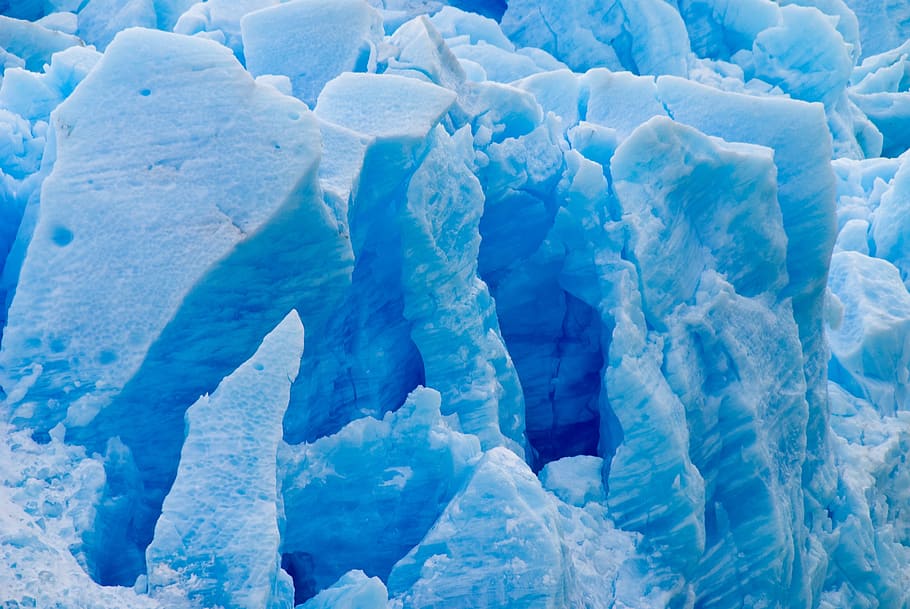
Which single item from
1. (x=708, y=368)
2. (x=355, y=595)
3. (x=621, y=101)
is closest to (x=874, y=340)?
(x=708, y=368)

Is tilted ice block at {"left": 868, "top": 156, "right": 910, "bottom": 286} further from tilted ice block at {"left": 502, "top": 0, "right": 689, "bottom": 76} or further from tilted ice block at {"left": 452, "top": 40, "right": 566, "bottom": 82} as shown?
tilted ice block at {"left": 452, "top": 40, "right": 566, "bottom": 82}

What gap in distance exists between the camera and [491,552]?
268cm

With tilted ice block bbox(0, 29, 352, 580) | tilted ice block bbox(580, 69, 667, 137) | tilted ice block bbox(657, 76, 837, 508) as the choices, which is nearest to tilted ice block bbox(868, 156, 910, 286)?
tilted ice block bbox(657, 76, 837, 508)

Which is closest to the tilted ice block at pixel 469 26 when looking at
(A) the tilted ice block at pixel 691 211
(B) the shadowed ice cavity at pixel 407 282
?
(A) the tilted ice block at pixel 691 211

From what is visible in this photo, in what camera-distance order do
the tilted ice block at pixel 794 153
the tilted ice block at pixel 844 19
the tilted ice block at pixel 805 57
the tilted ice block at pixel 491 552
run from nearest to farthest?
1. the tilted ice block at pixel 491 552
2. the tilted ice block at pixel 794 153
3. the tilted ice block at pixel 805 57
4. the tilted ice block at pixel 844 19

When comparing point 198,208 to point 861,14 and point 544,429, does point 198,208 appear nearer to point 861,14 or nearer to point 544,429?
point 544,429

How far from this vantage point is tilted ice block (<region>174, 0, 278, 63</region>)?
428cm

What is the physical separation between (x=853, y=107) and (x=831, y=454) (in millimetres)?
3613

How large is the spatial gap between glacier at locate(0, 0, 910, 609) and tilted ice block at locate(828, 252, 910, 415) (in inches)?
0.9

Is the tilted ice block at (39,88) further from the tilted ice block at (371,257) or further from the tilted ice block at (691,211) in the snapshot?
the tilted ice block at (691,211)

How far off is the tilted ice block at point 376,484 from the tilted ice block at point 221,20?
6.62 feet

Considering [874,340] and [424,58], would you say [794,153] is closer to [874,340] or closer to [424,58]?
[874,340]

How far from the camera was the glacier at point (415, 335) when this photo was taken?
8.29 ft

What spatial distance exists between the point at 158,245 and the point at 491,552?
1.26 meters
